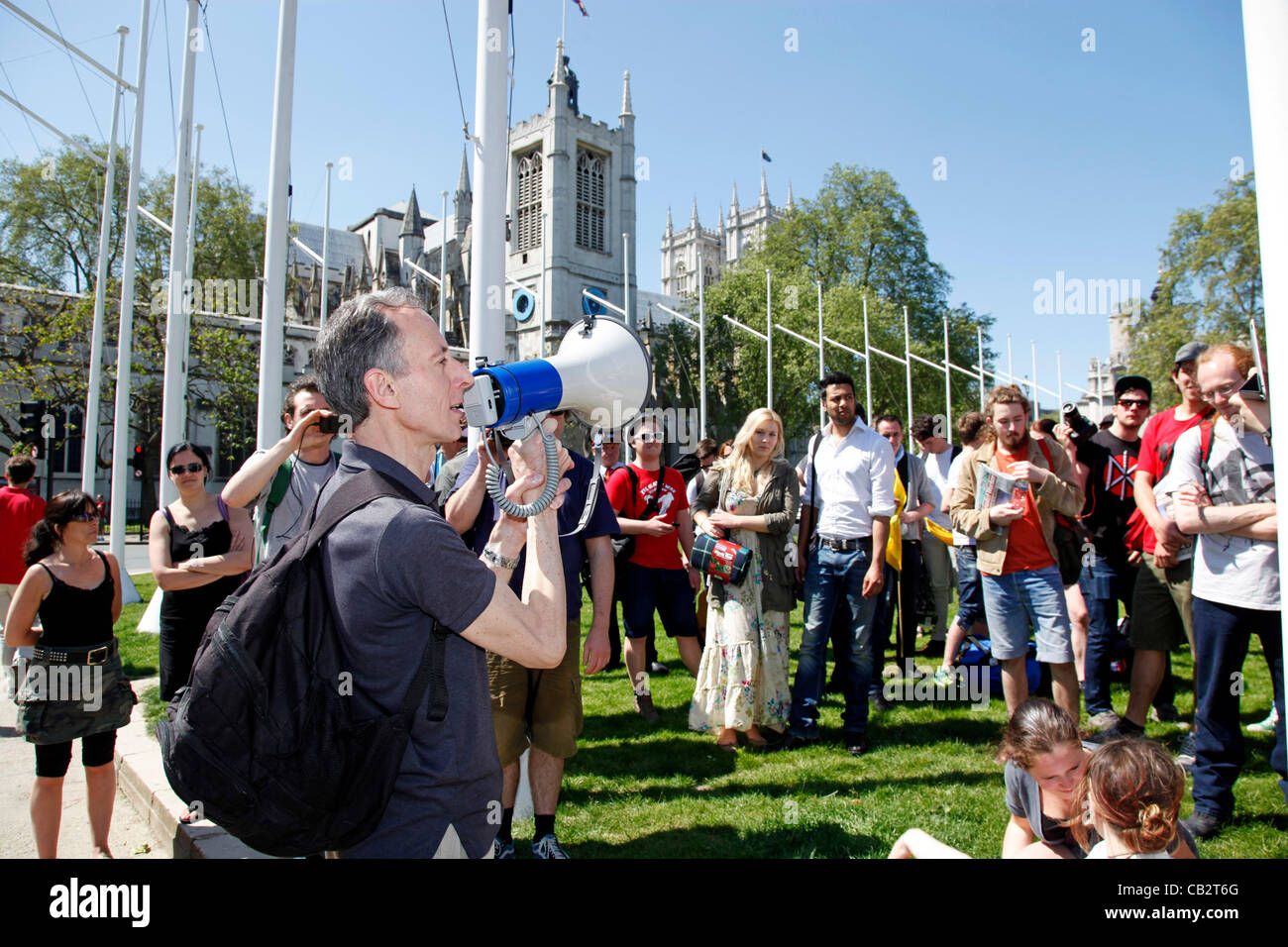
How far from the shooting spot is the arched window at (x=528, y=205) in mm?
64188

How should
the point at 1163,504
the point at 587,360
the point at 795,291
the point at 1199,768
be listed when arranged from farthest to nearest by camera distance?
the point at 795,291 < the point at 1163,504 < the point at 1199,768 < the point at 587,360

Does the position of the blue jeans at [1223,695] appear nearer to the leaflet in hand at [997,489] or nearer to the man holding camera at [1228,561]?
the man holding camera at [1228,561]

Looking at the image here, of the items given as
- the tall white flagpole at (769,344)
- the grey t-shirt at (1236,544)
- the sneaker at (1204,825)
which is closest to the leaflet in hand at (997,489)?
the grey t-shirt at (1236,544)

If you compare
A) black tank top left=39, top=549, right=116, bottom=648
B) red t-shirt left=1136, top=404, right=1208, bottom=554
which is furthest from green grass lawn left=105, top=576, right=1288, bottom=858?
black tank top left=39, top=549, right=116, bottom=648

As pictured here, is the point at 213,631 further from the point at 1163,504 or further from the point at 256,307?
the point at 256,307

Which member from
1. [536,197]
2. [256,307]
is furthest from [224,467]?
[536,197]

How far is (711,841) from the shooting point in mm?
3510

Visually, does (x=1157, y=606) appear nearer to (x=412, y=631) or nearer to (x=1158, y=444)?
(x=1158, y=444)

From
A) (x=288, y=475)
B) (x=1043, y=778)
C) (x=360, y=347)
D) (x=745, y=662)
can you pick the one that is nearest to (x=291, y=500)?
(x=288, y=475)

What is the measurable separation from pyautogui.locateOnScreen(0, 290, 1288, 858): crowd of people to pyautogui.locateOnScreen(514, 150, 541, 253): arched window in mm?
62023

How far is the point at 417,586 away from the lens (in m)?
1.43

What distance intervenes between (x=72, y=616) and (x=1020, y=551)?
486 cm

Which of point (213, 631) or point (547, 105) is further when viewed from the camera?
point (547, 105)

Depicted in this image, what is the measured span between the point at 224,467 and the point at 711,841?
48.2m
